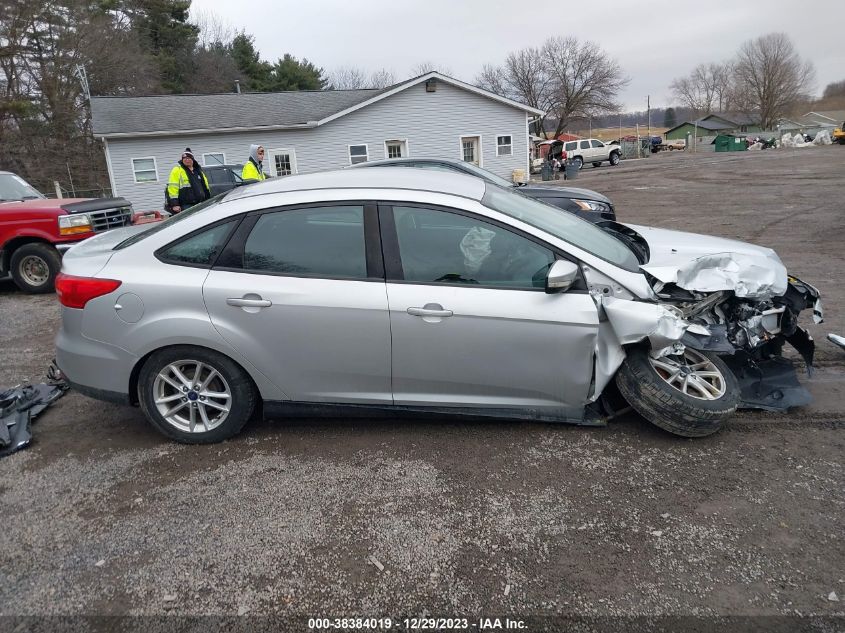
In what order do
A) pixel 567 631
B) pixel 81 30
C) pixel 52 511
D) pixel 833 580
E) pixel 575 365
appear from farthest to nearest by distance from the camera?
pixel 81 30
pixel 575 365
pixel 52 511
pixel 833 580
pixel 567 631

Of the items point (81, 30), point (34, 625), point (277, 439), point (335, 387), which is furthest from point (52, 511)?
point (81, 30)

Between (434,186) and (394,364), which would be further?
(434,186)


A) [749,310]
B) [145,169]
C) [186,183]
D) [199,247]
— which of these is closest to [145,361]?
[199,247]

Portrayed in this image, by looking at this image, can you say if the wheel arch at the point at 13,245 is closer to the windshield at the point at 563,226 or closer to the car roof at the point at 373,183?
the car roof at the point at 373,183

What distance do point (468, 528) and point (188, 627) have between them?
1282 mm

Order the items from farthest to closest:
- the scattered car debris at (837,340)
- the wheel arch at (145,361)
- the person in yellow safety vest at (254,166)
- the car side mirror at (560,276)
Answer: the person in yellow safety vest at (254,166) < the scattered car debris at (837,340) < the wheel arch at (145,361) < the car side mirror at (560,276)

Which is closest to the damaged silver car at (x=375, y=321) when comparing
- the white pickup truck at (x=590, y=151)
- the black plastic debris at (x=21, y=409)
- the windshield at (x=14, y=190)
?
the black plastic debris at (x=21, y=409)

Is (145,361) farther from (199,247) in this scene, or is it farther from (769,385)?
(769,385)

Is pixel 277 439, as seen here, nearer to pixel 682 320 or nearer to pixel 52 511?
pixel 52 511

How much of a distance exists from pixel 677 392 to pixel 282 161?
23.4 metres

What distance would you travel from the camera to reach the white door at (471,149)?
26.4 m

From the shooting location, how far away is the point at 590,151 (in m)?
44.3

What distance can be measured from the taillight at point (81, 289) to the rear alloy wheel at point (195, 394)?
1.64 feet

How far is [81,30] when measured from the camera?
3116 cm
